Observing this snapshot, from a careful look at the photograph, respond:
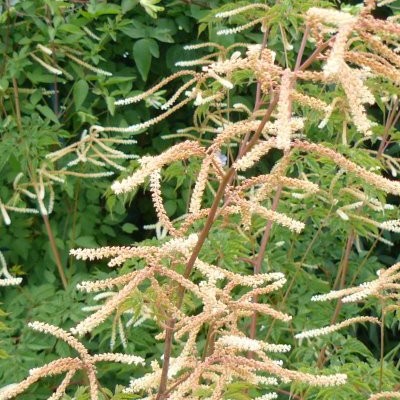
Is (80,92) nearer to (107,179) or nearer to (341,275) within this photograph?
(107,179)

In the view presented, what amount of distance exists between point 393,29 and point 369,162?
158cm

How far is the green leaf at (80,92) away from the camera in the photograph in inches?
154

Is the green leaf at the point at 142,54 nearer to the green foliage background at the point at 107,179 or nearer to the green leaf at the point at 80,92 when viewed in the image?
the green foliage background at the point at 107,179

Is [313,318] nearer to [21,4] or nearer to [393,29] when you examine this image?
[21,4]

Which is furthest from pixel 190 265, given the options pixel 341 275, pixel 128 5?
pixel 128 5

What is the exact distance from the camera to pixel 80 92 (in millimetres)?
3922

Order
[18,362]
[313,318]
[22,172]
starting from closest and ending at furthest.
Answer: [18,362]
[313,318]
[22,172]

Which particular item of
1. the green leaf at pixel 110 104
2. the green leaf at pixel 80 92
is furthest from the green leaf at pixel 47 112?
the green leaf at pixel 110 104

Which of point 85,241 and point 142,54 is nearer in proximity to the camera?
point 85,241

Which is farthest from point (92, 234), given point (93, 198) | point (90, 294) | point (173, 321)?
point (173, 321)

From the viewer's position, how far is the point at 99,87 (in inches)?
158

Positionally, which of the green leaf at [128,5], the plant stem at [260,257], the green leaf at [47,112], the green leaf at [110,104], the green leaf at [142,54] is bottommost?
the plant stem at [260,257]

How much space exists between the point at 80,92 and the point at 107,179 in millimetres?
410

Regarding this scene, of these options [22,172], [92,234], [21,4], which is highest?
[21,4]
